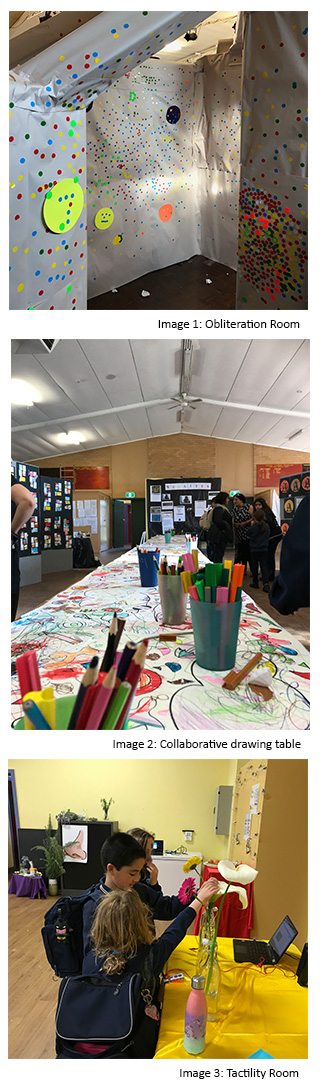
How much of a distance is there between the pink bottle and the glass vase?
10 cm

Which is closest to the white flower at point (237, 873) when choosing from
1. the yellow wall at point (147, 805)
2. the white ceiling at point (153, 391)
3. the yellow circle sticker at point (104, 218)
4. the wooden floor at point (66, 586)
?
the wooden floor at point (66, 586)

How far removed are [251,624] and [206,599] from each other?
0.57 ft

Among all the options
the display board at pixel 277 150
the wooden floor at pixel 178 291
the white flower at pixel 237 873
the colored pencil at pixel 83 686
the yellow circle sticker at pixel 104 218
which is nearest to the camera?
the colored pencil at pixel 83 686

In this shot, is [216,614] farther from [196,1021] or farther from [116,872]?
[196,1021]

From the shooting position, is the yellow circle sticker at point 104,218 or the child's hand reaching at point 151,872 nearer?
the child's hand reaching at point 151,872

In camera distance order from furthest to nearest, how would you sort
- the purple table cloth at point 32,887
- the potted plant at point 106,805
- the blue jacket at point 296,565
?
1. the potted plant at point 106,805
2. the purple table cloth at point 32,887
3. the blue jacket at point 296,565

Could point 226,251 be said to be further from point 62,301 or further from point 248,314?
point 248,314

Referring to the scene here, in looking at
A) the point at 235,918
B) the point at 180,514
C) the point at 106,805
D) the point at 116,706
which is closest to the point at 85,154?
the point at 180,514

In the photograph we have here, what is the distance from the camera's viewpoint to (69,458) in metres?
0.80

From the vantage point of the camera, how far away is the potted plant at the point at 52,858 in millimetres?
2369

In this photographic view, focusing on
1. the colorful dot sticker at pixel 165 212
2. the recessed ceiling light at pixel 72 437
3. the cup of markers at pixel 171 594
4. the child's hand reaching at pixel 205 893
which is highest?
the colorful dot sticker at pixel 165 212

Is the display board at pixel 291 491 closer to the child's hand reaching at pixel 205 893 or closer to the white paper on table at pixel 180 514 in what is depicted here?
the white paper on table at pixel 180 514

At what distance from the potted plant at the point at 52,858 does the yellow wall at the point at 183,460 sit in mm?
2059

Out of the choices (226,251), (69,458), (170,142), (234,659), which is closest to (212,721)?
(234,659)
